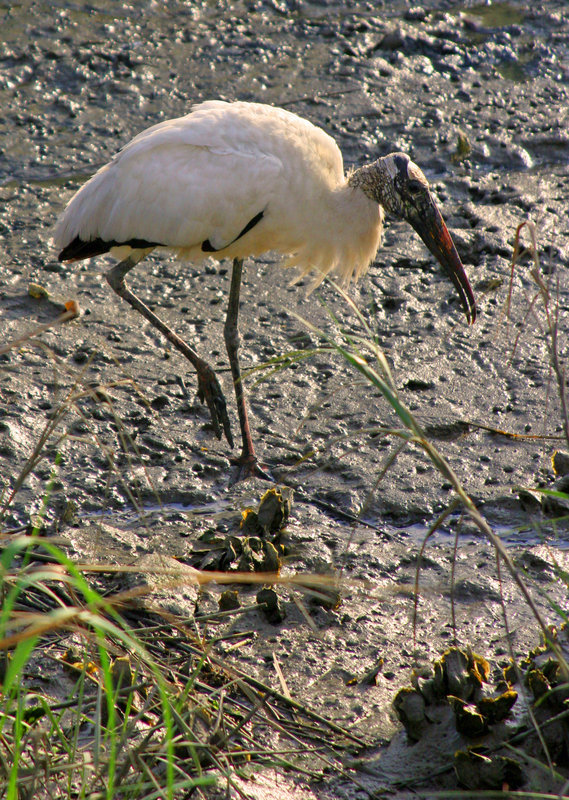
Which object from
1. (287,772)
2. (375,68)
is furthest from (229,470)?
(375,68)

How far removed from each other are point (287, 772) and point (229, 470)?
5.98 feet

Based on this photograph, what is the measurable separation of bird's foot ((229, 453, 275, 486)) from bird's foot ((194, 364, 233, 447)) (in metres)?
0.10

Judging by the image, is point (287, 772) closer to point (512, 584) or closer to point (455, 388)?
point (512, 584)

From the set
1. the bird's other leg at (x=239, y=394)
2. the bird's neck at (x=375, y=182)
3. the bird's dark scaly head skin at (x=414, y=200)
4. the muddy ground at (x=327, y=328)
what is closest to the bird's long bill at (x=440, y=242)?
the bird's dark scaly head skin at (x=414, y=200)

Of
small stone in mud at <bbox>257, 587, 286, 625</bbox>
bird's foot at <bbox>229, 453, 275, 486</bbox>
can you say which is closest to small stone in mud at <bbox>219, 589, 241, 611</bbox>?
small stone in mud at <bbox>257, 587, 286, 625</bbox>

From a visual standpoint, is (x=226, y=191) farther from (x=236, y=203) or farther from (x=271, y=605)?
(x=271, y=605)

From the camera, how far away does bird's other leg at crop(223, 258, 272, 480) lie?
4422mm

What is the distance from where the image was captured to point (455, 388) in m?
5.03

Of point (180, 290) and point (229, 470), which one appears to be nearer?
point (229, 470)

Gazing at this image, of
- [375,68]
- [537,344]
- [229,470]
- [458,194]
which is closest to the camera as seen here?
[229,470]

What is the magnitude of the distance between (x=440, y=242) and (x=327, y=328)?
116 cm

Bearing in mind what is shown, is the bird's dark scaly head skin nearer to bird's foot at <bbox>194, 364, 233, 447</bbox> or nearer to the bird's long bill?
the bird's long bill

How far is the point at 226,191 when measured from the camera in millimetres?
4312

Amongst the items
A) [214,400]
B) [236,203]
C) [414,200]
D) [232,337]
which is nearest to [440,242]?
[414,200]
